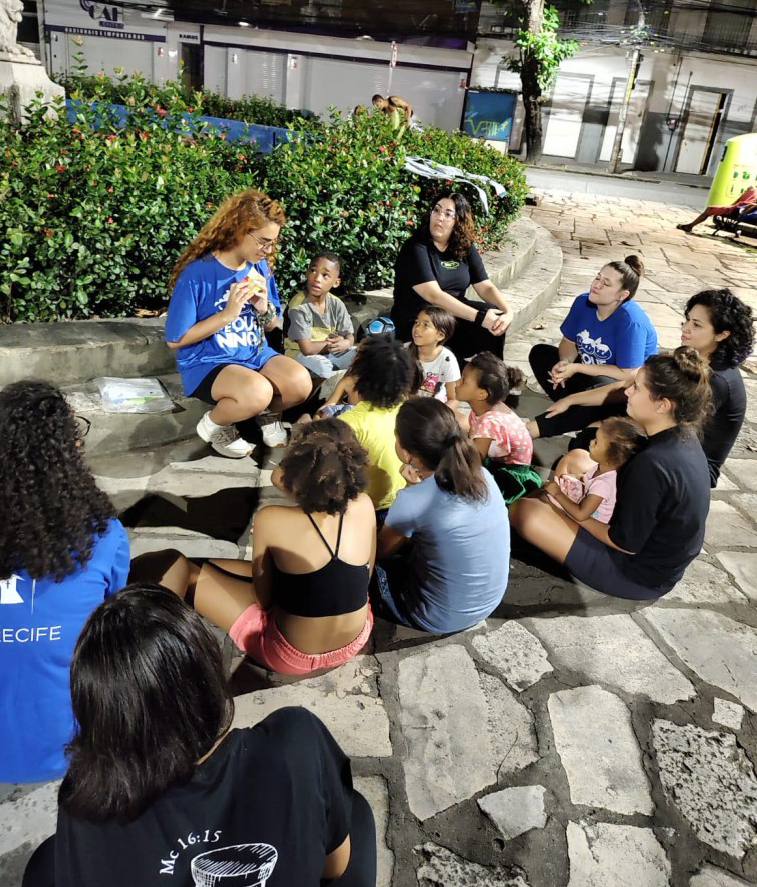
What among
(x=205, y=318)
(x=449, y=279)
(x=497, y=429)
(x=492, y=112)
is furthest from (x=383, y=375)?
(x=492, y=112)

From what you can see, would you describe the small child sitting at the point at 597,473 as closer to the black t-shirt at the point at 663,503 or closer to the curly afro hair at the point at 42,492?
the black t-shirt at the point at 663,503

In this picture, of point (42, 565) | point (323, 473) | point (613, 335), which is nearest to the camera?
point (42, 565)

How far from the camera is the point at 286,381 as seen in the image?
392 cm

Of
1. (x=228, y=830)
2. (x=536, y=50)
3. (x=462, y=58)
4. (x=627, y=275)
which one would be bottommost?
(x=228, y=830)

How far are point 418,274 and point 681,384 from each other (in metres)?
2.23

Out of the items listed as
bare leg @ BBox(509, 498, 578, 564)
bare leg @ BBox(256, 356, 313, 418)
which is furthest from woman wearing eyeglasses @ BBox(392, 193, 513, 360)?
bare leg @ BBox(509, 498, 578, 564)

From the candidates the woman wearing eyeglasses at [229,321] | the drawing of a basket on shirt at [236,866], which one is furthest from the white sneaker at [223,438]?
the drawing of a basket on shirt at [236,866]

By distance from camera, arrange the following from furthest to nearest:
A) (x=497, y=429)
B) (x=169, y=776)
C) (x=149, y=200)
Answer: (x=149, y=200)
(x=497, y=429)
(x=169, y=776)

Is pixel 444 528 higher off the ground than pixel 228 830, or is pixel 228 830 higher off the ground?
pixel 228 830

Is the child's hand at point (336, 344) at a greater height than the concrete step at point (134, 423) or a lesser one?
greater

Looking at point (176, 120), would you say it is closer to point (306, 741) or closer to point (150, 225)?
point (150, 225)

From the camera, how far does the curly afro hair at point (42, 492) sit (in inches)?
66.9

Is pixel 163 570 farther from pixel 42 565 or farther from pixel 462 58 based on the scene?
pixel 462 58

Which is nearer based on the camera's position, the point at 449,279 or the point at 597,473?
the point at 597,473
